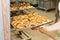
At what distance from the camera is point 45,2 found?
16.8ft

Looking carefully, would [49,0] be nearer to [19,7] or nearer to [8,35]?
[19,7]

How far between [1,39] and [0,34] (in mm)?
44

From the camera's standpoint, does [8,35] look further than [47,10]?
No

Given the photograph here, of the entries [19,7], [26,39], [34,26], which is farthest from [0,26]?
[19,7]

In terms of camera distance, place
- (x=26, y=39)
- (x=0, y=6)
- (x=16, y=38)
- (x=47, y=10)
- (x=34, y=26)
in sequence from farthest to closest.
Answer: (x=47, y=10)
(x=16, y=38)
(x=26, y=39)
(x=34, y=26)
(x=0, y=6)

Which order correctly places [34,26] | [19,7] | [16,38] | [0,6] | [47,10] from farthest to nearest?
[47,10], [19,7], [16,38], [34,26], [0,6]

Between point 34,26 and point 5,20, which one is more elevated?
point 5,20

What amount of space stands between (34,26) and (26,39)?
58 cm

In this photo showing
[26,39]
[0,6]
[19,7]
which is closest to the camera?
[0,6]

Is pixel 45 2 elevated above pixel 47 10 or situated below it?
above

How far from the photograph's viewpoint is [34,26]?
2039mm

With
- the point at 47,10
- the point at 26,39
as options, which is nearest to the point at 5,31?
the point at 26,39

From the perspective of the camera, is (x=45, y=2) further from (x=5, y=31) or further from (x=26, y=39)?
(x=5, y=31)

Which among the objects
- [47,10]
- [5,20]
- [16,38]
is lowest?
[16,38]
